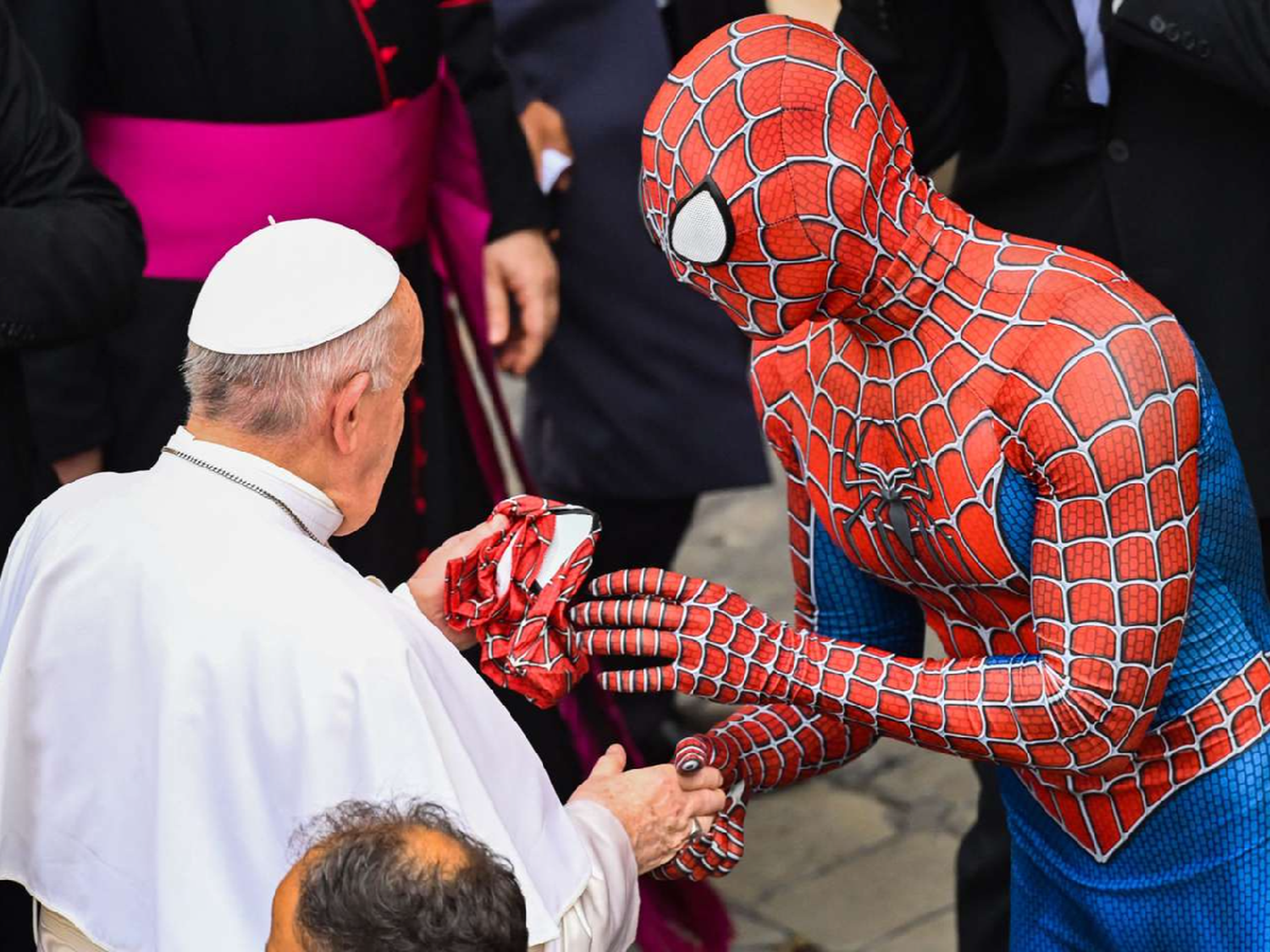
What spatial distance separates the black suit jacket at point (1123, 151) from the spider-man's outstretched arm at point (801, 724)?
78 centimetres

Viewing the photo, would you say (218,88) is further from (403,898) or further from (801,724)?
(403,898)

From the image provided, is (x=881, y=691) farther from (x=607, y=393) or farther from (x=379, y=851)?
(x=607, y=393)

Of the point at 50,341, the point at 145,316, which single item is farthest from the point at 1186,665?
the point at 145,316

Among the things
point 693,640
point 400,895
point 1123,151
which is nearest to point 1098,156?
point 1123,151

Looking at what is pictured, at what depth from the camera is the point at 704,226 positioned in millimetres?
2176

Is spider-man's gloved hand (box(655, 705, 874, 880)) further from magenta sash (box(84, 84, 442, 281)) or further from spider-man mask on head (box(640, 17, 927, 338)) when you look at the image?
magenta sash (box(84, 84, 442, 281))

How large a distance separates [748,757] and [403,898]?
970 mm

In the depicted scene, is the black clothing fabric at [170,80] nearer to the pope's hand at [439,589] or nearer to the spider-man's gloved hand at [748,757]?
the pope's hand at [439,589]

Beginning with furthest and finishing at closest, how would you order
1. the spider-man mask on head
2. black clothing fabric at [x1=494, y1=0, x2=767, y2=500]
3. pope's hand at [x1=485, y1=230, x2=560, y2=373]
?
black clothing fabric at [x1=494, y1=0, x2=767, y2=500]
pope's hand at [x1=485, y1=230, x2=560, y2=373]
the spider-man mask on head

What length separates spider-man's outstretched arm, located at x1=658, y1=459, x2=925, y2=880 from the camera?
253 cm

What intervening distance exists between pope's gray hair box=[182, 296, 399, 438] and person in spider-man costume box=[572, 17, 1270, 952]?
365mm

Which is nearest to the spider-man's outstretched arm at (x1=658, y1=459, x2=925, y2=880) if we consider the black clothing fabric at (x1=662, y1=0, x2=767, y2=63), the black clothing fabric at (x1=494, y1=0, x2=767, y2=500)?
the black clothing fabric at (x1=494, y1=0, x2=767, y2=500)

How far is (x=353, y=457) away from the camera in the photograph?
235 centimetres

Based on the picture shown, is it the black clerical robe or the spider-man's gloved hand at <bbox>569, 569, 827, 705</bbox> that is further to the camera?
the black clerical robe
